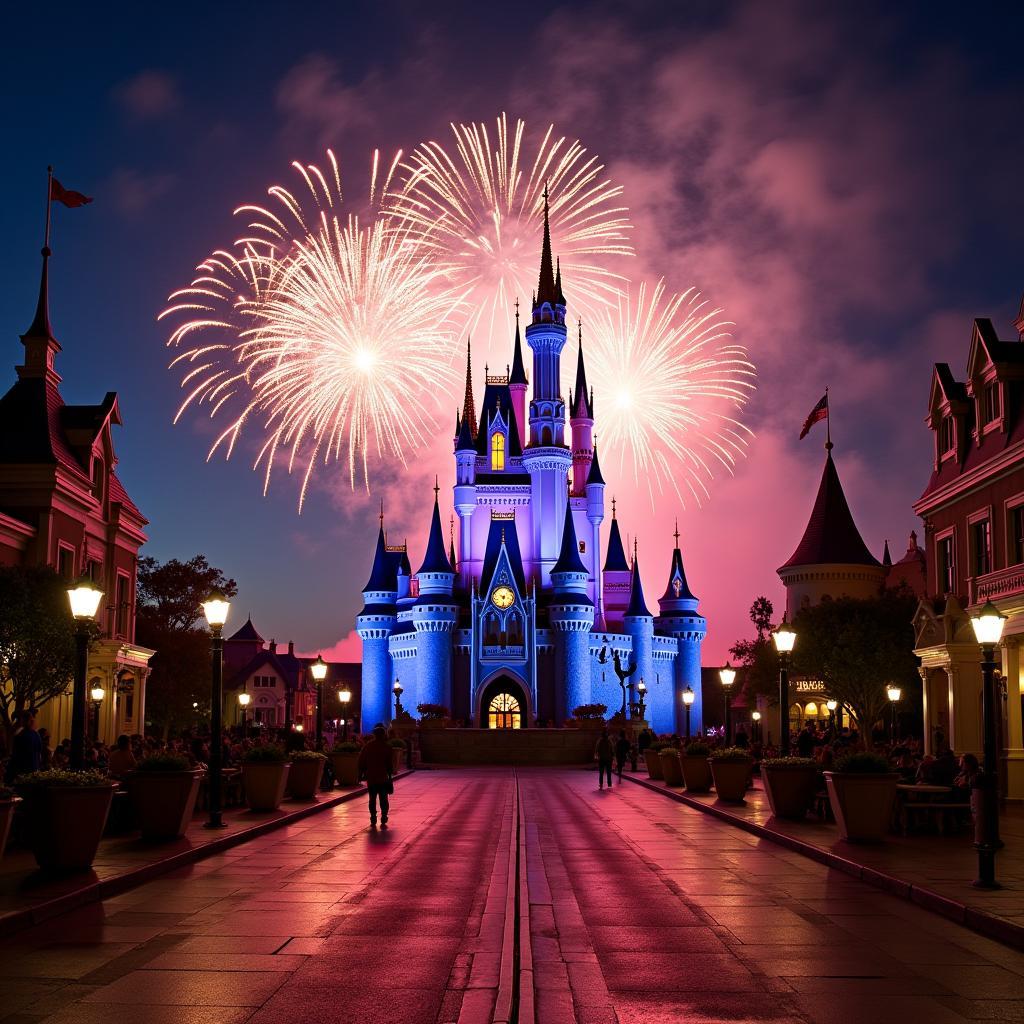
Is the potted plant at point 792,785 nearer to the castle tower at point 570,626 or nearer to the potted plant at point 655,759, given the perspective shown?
the potted plant at point 655,759

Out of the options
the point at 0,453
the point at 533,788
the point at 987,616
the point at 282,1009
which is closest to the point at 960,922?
the point at 987,616

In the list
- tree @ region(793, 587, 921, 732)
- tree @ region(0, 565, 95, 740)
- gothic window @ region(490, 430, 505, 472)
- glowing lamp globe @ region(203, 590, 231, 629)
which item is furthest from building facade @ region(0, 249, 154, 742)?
gothic window @ region(490, 430, 505, 472)

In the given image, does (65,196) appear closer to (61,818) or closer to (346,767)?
(346,767)

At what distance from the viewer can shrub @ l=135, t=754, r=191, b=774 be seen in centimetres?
1906

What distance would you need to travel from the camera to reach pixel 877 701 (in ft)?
194

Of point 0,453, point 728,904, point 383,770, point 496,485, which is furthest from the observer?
point 496,485

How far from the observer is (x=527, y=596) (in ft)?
318

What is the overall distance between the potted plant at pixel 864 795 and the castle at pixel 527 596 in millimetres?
67321

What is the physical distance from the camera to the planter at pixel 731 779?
29.7m

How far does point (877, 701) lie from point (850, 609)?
4.51 m

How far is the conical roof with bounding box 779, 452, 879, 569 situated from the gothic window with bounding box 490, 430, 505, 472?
34407 millimetres

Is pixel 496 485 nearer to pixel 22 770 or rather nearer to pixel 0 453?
pixel 0 453

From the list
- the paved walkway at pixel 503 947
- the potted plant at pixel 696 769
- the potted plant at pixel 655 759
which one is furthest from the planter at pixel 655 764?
the paved walkway at pixel 503 947

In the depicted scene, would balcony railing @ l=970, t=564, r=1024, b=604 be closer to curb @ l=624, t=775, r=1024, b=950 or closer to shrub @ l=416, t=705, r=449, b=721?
curb @ l=624, t=775, r=1024, b=950
